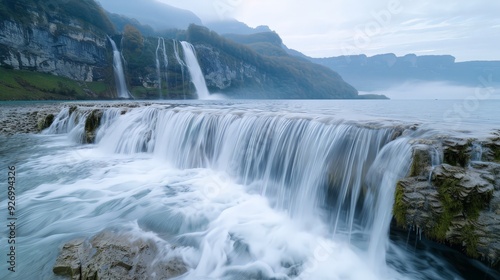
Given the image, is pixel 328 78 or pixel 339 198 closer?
pixel 339 198

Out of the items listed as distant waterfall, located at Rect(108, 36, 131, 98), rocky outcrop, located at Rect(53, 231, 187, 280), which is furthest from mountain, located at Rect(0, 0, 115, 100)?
rocky outcrop, located at Rect(53, 231, 187, 280)

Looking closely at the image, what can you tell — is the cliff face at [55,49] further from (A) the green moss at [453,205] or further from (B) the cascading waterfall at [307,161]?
(A) the green moss at [453,205]

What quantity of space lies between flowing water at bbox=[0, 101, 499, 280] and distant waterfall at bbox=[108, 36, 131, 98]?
83.6 m

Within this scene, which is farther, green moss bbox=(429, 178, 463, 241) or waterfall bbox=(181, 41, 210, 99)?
waterfall bbox=(181, 41, 210, 99)

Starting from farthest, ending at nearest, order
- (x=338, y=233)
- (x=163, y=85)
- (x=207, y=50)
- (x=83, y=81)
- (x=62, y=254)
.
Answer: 1. (x=207, y=50)
2. (x=163, y=85)
3. (x=83, y=81)
4. (x=338, y=233)
5. (x=62, y=254)

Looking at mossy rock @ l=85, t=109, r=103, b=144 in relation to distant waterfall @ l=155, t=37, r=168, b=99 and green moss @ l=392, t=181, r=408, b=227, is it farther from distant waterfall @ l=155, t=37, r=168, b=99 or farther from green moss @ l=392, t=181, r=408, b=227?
distant waterfall @ l=155, t=37, r=168, b=99

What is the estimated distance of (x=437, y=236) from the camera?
403 cm

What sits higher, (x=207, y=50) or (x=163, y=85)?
(x=207, y=50)

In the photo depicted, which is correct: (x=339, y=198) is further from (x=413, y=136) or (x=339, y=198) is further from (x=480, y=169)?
(x=480, y=169)

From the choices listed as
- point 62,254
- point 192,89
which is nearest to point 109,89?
point 192,89

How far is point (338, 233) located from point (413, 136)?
2805mm

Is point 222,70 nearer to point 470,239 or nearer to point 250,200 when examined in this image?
point 250,200

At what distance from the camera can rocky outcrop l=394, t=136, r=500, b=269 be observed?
3.65 meters

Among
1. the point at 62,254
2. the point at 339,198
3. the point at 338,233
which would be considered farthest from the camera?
the point at 339,198
